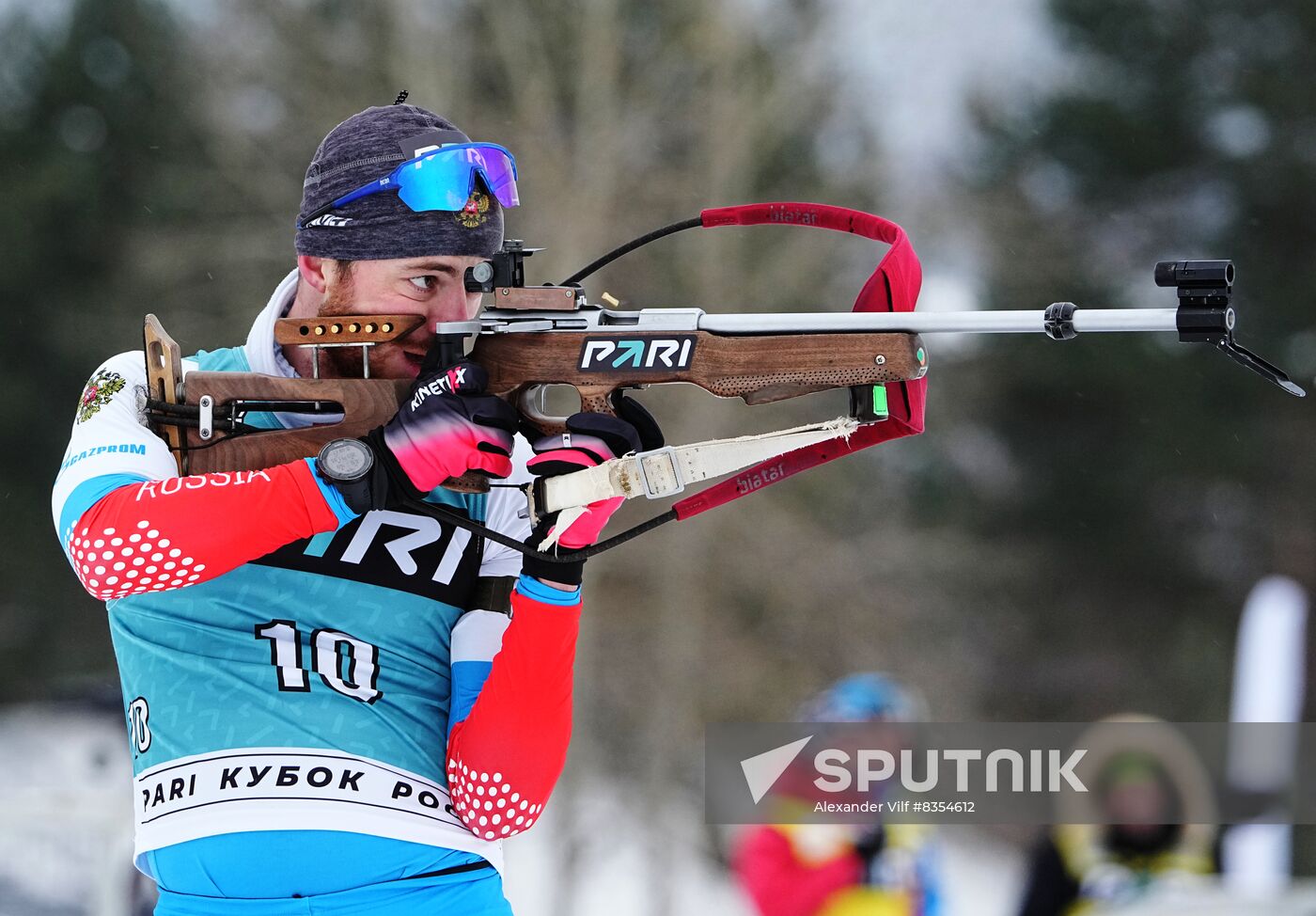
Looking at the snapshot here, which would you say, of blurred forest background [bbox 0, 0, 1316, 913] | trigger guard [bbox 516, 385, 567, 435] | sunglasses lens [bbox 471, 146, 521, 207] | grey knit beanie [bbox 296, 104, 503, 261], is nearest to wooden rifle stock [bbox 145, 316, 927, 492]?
trigger guard [bbox 516, 385, 567, 435]

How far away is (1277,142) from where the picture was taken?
1038 cm

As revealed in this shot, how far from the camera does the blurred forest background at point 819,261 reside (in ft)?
30.7

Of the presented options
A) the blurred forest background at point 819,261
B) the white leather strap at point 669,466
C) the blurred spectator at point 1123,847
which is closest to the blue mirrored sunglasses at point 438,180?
the white leather strap at point 669,466

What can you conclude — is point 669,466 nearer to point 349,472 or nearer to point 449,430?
point 449,430

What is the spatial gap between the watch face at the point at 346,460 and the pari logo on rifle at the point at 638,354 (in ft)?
0.99

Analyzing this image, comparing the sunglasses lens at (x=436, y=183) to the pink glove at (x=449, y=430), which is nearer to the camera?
the pink glove at (x=449, y=430)

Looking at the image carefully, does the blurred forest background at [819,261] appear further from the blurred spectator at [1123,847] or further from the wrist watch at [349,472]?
the wrist watch at [349,472]

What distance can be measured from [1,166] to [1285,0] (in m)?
9.13

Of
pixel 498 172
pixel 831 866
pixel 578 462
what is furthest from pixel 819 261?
pixel 578 462

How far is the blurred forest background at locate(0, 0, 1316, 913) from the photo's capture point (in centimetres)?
936

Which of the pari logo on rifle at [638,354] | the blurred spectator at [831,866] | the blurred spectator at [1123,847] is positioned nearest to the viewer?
the pari logo on rifle at [638,354]

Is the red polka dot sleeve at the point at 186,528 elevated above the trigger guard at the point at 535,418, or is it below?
below

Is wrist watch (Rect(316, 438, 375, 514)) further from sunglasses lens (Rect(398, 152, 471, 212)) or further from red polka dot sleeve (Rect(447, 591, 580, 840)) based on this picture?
sunglasses lens (Rect(398, 152, 471, 212))

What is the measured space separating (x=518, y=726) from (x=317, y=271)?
689mm
